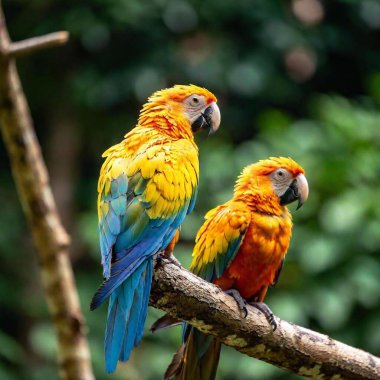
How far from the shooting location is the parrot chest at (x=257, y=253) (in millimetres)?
3131

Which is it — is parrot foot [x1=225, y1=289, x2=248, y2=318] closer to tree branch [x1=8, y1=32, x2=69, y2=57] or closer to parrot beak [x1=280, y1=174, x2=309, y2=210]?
parrot beak [x1=280, y1=174, x2=309, y2=210]

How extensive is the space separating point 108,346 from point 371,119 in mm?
3183

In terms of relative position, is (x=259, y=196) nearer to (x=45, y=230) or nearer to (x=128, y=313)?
(x=128, y=313)

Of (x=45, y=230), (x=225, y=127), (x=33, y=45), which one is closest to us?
(x=45, y=230)

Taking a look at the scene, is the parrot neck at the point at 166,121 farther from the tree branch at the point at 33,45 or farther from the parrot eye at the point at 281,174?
the tree branch at the point at 33,45

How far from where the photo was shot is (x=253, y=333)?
2.86 meters

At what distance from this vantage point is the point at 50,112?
6.94 metres

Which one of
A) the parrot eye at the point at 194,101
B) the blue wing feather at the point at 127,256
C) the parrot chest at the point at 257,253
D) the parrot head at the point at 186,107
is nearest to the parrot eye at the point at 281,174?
the parrot chest at the point at 257,253

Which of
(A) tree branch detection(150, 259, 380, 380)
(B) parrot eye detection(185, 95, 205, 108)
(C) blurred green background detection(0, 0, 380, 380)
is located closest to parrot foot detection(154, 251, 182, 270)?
(A) tree branch detection(150, 259, 380, 380)

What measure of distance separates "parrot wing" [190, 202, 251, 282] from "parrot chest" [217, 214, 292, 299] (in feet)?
0.11

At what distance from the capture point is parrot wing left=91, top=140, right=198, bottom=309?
2.59 meters

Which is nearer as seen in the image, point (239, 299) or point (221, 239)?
point (239, 299)

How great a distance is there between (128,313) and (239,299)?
1.75 feet

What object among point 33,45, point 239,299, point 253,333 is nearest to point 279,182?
point 239,299
